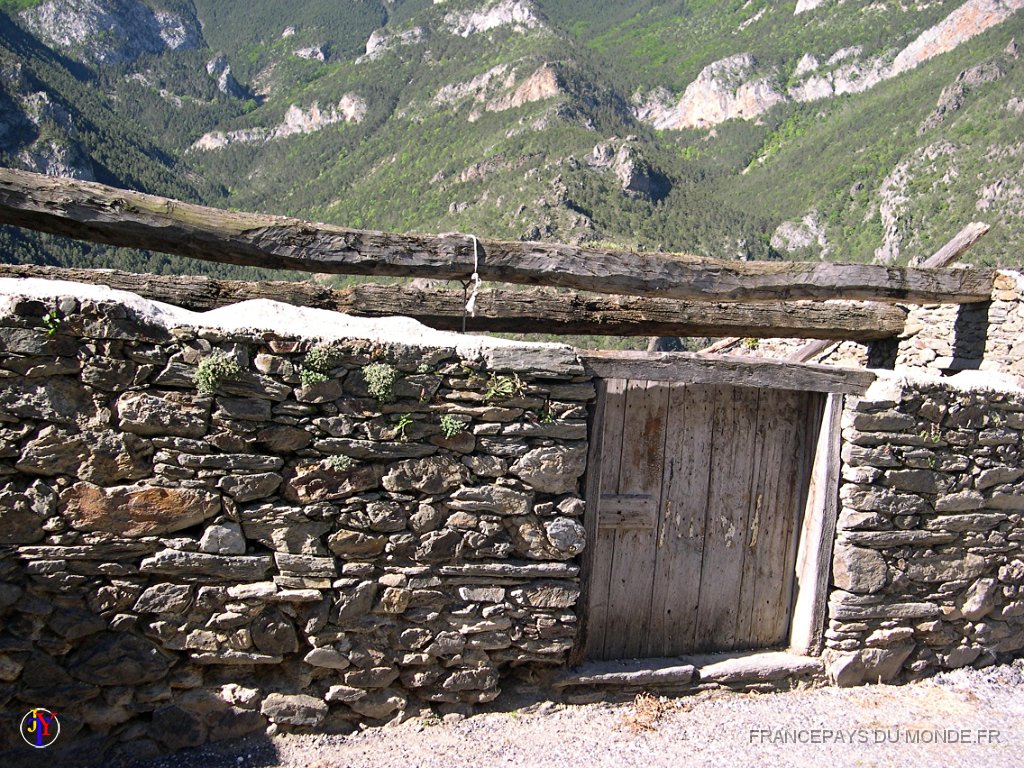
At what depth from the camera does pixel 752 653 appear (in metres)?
4.48

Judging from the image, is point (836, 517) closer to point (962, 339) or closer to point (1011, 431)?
point (1011, 431)

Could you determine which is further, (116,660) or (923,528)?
(923,528)

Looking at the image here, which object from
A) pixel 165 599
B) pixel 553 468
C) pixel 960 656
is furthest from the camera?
pixel 960 656

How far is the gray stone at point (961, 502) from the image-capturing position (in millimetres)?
4438

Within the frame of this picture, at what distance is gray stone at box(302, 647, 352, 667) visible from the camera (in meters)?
3.43

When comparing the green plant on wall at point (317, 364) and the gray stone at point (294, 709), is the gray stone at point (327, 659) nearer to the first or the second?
the gray stone at point (294, 709)

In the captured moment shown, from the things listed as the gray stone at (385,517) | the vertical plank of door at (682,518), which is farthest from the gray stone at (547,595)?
the vertical plank of door at (682,518)

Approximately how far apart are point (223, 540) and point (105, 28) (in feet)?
223

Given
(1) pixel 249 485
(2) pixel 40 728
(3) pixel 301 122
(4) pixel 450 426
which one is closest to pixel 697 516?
(4) pixel 450 426

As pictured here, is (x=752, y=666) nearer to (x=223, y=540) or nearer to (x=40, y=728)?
(x=223, y=540)

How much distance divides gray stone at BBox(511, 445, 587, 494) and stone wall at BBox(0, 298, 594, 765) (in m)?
0.01

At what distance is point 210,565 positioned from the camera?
3232mm

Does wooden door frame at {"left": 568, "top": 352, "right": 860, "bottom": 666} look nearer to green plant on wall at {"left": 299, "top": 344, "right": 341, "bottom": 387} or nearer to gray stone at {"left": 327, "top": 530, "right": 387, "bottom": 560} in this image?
gray stone at {"left": 327, "top": 530, "right": 387, "bottom": 560}

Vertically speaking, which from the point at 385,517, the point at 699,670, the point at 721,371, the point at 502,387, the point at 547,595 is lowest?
the point at 699,670
